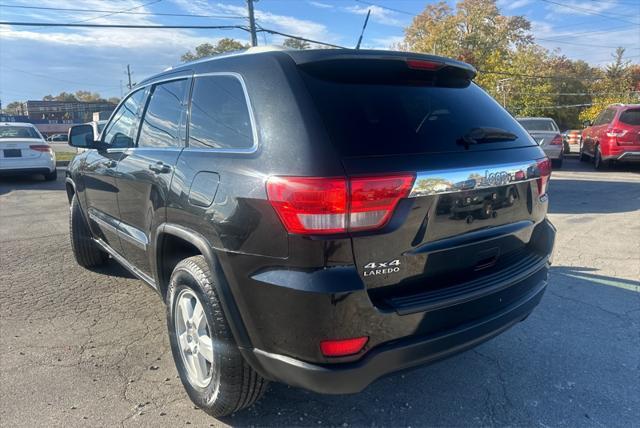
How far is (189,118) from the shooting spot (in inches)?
107

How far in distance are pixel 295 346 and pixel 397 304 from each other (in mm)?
458

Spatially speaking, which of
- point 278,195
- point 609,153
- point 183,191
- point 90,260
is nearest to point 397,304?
point 278,195

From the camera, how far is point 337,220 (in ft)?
6.16

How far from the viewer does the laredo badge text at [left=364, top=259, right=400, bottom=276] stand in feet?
6.30

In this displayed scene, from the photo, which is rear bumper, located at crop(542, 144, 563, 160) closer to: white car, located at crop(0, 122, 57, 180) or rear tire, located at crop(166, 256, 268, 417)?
rear tire, located at crop(166, 256, 268, 417)

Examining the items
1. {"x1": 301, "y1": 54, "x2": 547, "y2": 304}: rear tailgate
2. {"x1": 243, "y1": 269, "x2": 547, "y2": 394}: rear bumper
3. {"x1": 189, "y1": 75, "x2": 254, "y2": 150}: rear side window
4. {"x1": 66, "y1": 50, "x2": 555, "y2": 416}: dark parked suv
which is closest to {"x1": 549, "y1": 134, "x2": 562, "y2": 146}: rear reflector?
{"x1": 66, "y1": 50, "x2": 555, "y2": 416}: dark parked suv

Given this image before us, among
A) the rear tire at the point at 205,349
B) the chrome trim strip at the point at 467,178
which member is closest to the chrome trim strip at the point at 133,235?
the rear tire at the point at 205,349

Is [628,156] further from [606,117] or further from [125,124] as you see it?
[125,124]

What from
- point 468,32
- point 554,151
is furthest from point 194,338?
point 468,32

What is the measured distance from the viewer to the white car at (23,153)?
11805 mm

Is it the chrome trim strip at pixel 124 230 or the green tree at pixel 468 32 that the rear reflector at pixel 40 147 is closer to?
the chrome trim strip at pixel 124 230

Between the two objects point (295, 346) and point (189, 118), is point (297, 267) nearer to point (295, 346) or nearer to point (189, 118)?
point (295, 346)

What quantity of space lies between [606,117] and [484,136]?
13.5 metres

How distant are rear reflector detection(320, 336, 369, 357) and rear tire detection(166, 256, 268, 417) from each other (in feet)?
1.64
